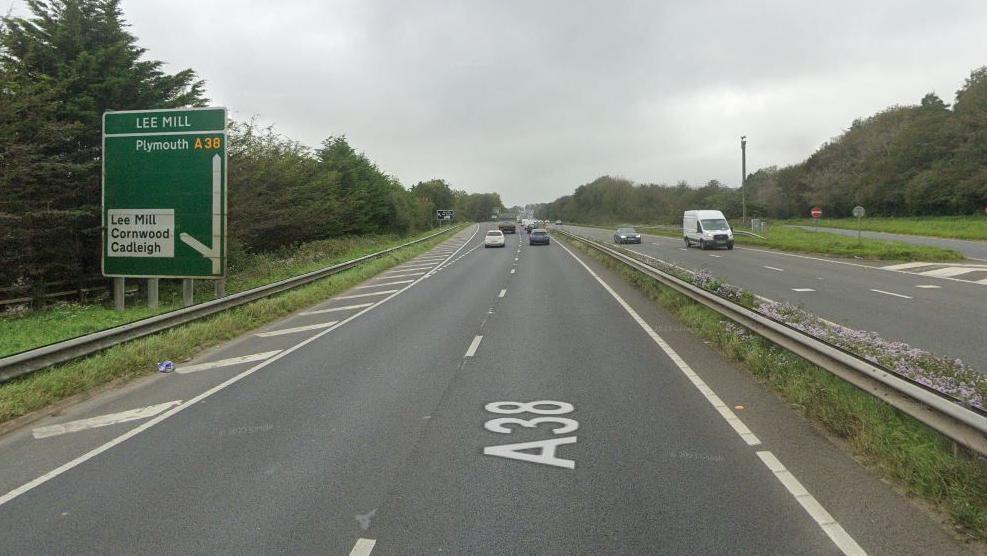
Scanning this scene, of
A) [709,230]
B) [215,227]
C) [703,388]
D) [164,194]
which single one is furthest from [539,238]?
[703,388]

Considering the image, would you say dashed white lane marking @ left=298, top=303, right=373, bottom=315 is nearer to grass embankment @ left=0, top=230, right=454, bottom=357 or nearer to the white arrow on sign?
the white arrow on sign

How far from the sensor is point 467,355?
991cm

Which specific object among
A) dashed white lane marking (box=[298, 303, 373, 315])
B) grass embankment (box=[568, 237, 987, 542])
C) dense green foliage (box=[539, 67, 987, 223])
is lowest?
dashed white lane marking (box=[298, 303, 373, 315])

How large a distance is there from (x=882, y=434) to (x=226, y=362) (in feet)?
28.8

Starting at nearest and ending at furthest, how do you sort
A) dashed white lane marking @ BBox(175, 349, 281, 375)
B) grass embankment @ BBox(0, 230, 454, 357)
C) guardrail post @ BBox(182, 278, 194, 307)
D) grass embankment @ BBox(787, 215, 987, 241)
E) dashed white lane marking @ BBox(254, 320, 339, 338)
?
dashed white lane marking @ BBox(175, 349, 281, 375), grass embankment @ BBox(0, 230, 454, 357), dashed white lane marking @ BBox(254, 320, 339, 338), guardrail post @ BBox(182, 278, 194, 307), grass embankment @ BBox(787, 215, 987, 241)

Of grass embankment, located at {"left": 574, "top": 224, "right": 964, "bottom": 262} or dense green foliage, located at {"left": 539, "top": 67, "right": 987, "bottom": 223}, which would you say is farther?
dense green foliage, located at {"left": 539, "top": 67, "right": 987, "bottom": 223}

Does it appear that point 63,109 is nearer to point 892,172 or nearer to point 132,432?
point 132,432

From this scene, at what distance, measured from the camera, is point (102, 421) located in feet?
22.1

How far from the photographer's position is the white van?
4022cm

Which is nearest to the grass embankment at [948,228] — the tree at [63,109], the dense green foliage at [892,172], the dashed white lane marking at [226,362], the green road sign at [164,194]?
the dense green foliage at [892,172]

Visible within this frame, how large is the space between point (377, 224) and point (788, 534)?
64921 mm

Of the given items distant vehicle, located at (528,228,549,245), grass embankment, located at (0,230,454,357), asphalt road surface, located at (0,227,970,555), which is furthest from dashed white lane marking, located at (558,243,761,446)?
distant vehicle, located at (528,228,549,245)

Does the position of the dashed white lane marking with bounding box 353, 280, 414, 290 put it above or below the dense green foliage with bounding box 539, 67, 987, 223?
below

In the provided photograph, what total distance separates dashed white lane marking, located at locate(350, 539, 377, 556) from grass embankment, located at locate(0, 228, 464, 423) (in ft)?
17.0
